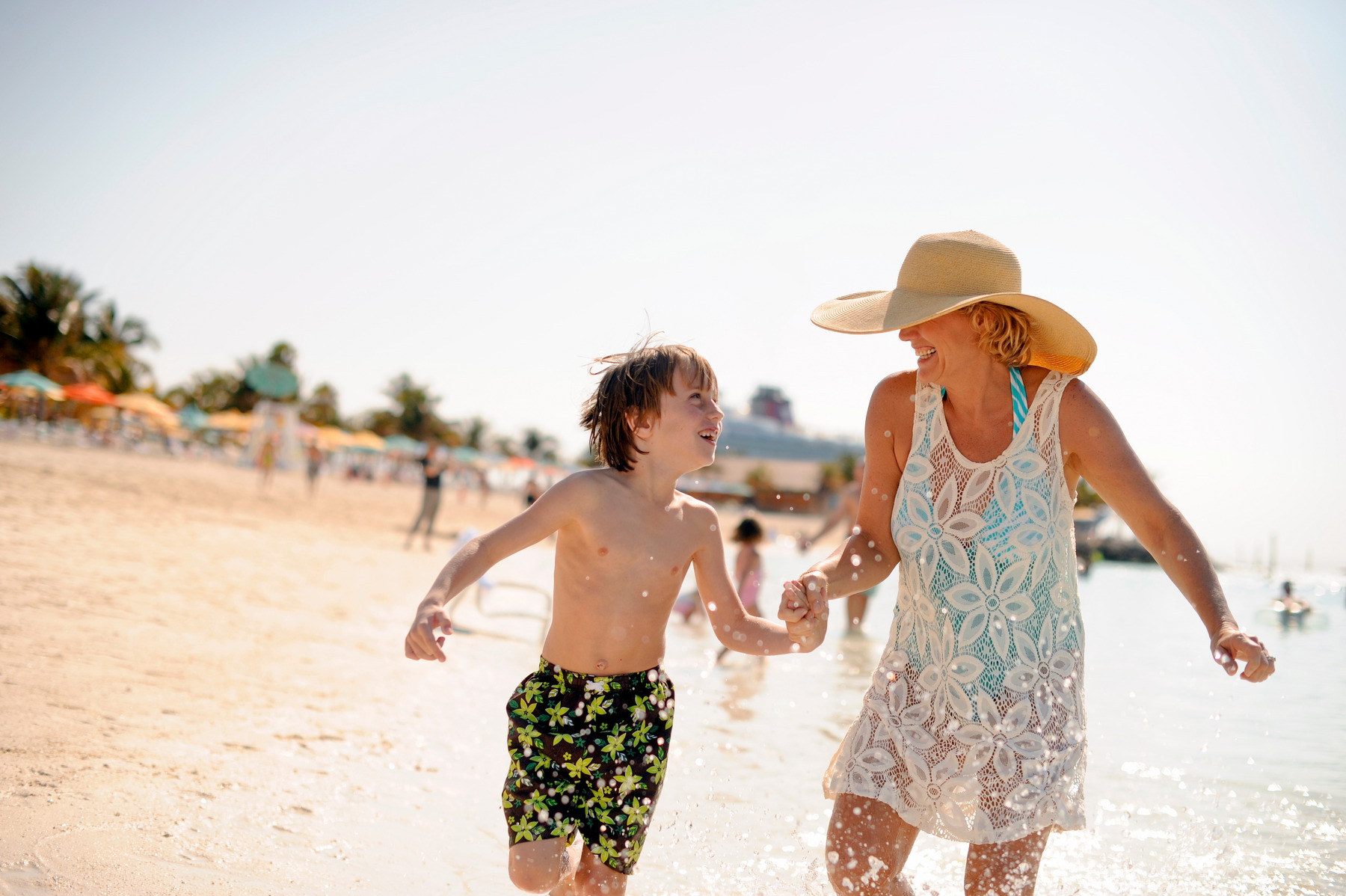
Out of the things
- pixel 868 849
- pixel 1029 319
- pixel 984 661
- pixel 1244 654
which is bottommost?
pixel 868 849

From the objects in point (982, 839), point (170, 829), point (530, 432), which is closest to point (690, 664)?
point (170, 829)

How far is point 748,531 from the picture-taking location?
25.8 ft

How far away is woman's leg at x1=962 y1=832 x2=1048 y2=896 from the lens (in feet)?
7.06

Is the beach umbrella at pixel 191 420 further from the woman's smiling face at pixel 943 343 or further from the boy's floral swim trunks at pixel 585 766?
the woman's smiling face at pixel 943 343

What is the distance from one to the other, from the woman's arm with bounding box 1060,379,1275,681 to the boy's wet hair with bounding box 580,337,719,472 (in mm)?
995

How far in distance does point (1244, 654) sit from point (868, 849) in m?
0.97

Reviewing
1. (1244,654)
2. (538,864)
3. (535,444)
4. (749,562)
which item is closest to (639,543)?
(538,864)

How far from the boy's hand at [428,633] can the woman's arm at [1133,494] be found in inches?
64.7

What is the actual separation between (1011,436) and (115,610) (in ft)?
20.8

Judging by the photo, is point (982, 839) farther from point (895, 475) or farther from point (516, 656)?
point (516, 656)

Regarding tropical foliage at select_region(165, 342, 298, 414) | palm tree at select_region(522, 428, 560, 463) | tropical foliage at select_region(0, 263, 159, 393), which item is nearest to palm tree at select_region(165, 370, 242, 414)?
tropical foliage at select_region(165, 342, 298, 414)

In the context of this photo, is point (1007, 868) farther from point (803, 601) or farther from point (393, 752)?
point (393, 752)

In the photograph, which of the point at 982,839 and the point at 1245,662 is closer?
the point at 1245,662

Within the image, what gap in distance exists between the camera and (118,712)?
4.17 metres
